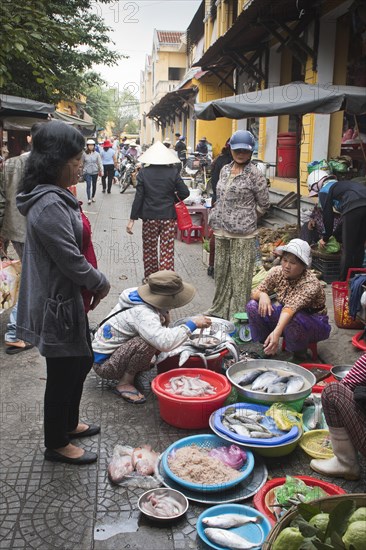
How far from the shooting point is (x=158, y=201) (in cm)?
721

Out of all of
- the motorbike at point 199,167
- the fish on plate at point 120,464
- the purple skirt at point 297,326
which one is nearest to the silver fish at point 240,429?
the fish on plate at point 120,464

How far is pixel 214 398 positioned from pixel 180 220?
443 centimetres

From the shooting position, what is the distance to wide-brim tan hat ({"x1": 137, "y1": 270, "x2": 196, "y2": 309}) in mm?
4031

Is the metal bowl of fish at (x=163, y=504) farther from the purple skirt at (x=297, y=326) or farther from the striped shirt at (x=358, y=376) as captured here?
the purple skirt at (x=297, y=326)

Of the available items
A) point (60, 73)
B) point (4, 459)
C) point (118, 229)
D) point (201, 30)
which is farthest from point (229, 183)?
point (201, 30)

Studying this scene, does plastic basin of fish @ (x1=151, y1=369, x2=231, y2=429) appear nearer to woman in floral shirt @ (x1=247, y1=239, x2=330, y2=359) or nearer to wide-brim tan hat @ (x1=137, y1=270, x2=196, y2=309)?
wide-brim tan hat @ (x1=137, y1=270, x2=196, y2=309)

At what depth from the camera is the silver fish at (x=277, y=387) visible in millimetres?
3828

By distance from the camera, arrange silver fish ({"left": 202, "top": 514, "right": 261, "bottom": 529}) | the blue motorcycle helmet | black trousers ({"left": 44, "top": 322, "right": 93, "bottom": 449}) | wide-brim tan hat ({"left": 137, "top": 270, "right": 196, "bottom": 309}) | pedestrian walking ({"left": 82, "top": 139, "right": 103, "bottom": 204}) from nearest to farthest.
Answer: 1. silver fish ({"left": 202, "top": 514, "right": 261, "bottom": 529})
2. black trousers ({"left": 44, "top": 322, "right": 93, "bottom": 449})
3. wide-brim tan hat ({"left": 137, "top": 270, "right": 196, "bottom": 309})
4. the blue motorcycle helmet
5. pedestrian walking ({"left": 82, "top": 139, "right": 103, "bottom": 204})

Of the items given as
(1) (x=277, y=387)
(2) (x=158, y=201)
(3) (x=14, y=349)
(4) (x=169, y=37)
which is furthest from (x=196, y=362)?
(4) (x=169, y=37)

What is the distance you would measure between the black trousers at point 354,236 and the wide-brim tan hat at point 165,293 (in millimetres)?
2717

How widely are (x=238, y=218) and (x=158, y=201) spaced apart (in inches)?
76.1

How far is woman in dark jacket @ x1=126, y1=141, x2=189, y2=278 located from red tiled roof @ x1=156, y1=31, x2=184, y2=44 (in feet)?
132

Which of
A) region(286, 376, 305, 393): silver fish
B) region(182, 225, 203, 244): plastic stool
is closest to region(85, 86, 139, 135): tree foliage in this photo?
region(182, 225, 203, 244): plastic stool

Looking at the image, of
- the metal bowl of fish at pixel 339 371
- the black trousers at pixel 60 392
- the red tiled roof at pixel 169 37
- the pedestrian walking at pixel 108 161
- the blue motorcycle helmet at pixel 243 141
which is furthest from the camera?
the red tiled roof at pixel 169 37
